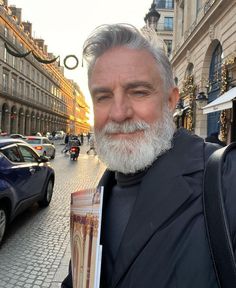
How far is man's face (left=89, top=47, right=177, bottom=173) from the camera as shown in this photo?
143cm

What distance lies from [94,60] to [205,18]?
16.3 meters

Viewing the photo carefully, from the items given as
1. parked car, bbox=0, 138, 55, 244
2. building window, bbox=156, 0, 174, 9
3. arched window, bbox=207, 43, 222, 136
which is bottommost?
parked car, bbox=0, 138, 55, 244

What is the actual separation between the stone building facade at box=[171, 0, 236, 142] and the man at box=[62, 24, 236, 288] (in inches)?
308

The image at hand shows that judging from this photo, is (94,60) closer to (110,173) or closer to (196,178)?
(110,173)

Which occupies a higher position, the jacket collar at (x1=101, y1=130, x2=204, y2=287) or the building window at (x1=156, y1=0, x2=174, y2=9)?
the building window at (x1=156, y1=0, x2=174, y2=9)

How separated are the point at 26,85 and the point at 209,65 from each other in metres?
50.6

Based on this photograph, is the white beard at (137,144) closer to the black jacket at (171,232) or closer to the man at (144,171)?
the man at (144,171)

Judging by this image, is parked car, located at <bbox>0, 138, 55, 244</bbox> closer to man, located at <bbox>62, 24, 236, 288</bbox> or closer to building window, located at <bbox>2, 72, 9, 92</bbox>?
man, located at <bbox>62, 24, 236, 288</bbox>

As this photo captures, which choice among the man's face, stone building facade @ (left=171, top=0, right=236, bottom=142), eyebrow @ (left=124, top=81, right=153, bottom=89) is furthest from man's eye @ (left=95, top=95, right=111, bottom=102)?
stone building facade @ (left=171, top=0, right=236, bottom=142)

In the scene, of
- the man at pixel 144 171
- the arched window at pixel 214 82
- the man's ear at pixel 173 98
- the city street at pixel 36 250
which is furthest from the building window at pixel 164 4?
the man at pixel 144 171

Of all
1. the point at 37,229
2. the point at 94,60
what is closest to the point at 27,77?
the point at 37,229

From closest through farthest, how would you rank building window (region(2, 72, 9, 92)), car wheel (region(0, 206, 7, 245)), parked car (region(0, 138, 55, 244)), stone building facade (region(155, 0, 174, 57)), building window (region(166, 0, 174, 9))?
car wheel (region(0, 206, 7, 245)) < parked car (region(0, 138, 55, 244)) < stone building facade (region(155, 0, 174, 57)) < building window (region(166, 0, 174, 9)) < building window (region(2, 72, 9, 92))

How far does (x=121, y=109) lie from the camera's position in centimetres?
142

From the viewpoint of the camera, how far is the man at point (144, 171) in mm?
1090
